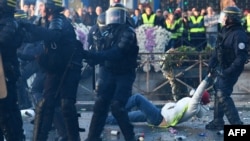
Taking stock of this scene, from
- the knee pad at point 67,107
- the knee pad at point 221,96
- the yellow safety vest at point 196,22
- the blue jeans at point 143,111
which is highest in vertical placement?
the yellow safety vest at point 196,22

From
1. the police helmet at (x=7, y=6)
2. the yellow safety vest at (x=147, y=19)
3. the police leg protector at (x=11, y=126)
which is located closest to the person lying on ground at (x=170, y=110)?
the police leg protector at (x=11, y=126)

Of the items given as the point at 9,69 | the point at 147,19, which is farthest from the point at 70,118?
the point at 147,19

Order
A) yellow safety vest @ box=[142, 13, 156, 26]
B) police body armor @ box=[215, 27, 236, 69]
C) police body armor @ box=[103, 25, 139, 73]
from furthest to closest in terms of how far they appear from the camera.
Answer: yellow safety vest @ box=[142, 13, 156, 26]
police body armor @ box=[215, 27, 236, 69]
police body armor @ box=[103, 25, 139, 73]

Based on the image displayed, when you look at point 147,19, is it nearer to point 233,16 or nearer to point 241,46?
point 233,16

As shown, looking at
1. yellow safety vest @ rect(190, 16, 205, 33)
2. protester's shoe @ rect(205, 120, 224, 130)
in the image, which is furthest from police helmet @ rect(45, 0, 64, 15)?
yellow safety vest @ rect(190, 16, 205, 33)

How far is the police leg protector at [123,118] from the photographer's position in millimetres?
9117

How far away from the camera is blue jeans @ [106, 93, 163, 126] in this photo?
1055 centimetres

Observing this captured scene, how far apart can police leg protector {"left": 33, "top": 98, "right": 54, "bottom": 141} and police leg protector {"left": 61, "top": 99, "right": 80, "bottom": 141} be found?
21 centimetres

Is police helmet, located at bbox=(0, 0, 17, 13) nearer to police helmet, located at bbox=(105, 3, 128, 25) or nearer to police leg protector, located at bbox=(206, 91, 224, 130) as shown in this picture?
police helmet, located at bbox=(105, 3, 128, 25)

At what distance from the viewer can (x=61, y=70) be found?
29.1 ft

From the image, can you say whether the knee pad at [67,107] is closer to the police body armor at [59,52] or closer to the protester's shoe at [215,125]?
the police body armor at [59,52]

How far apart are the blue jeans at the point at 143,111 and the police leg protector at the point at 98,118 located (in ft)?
→ 4.11

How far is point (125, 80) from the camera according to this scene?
9203mm

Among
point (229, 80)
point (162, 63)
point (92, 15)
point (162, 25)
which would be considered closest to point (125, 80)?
point (229, 80)
